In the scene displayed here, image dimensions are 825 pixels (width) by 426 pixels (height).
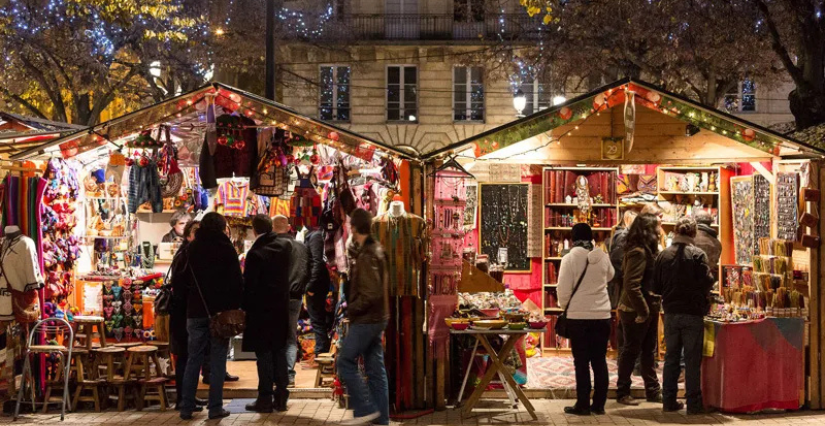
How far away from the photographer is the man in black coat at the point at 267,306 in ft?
29.6

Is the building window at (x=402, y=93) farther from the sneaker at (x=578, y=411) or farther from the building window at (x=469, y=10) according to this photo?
the sneaker at (x=578, y=411)

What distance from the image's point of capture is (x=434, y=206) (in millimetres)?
9578

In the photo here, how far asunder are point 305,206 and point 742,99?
77.5 feet

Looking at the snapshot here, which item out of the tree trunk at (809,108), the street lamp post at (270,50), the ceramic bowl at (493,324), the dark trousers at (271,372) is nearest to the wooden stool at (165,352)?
the dark trousers at (271,372)

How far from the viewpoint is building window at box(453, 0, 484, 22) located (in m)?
32.5

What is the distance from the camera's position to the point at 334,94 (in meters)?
32.3

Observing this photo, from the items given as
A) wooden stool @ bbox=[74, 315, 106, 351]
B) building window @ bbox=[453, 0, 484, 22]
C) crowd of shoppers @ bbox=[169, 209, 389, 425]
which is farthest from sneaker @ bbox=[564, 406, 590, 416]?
building window @ bbox=[453, 0, 484, 22]

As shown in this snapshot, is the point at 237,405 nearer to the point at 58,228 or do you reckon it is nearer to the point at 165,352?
the point at 165,352

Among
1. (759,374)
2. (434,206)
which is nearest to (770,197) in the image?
(759,374)

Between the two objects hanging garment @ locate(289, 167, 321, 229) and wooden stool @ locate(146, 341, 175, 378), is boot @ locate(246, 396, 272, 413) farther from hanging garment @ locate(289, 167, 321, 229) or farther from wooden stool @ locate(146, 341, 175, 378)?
hanging garment @ locate(289, 167, 321, 229)

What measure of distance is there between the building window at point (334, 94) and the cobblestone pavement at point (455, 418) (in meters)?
23.2

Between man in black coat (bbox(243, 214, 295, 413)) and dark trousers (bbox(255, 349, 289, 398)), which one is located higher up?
man in black coat (bbox(243, 214, 295, 413))

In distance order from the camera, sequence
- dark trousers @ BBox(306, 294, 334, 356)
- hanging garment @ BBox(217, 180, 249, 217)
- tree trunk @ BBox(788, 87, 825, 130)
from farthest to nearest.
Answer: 1. tree trunk @ BBox(788, 87, 825, 130)
2. hanging garment @ BBox(217, 180, 249, 217)
3. dark trousers @ BBox(306, 294, 334, 356)

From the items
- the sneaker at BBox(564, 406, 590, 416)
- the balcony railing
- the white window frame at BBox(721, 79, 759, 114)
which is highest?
the balcony railing
